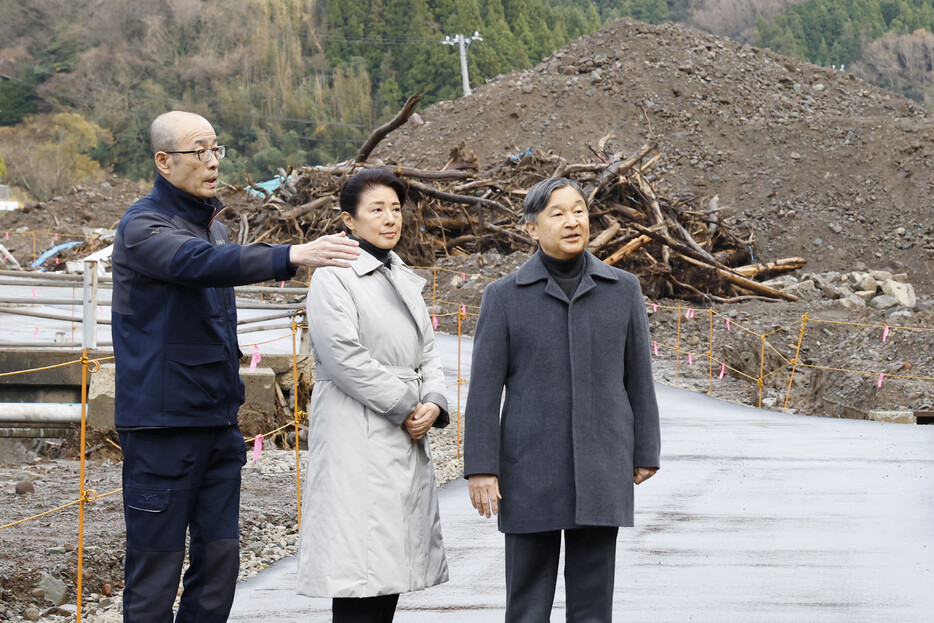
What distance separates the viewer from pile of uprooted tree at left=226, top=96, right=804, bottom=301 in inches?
825

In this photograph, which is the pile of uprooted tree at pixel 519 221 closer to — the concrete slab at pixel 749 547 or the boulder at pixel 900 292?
the boulder at pixel 900 292

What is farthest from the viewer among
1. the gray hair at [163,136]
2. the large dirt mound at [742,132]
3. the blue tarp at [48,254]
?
the large dirt mound at [742,132]

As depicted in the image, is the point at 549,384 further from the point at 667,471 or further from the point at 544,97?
the point at 544,97

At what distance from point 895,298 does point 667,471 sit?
45.8 ft

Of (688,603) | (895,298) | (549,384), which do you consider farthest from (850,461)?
(895,298)

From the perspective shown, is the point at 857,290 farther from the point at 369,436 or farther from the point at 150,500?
the point at 150,500

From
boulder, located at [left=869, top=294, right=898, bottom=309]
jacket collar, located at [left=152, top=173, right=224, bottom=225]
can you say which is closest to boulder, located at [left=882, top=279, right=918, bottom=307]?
boulder, located at [left=869, top=294, right=898, bottom=309]

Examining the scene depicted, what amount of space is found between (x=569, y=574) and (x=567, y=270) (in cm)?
93

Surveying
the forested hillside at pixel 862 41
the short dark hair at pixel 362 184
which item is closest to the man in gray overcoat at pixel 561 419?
the short dark hair at pixel 362 184

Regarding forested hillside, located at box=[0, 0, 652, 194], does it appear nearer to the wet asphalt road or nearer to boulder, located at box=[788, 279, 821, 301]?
boulder, located at box=[788, 279, 821, 301]

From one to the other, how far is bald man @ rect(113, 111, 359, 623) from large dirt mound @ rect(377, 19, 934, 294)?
2562cm

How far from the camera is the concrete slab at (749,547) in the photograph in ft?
16.1

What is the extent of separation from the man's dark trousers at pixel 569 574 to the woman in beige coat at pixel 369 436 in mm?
289

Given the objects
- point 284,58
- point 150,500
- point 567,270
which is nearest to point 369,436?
point 150,500
